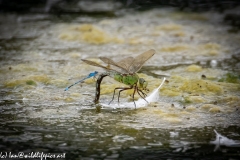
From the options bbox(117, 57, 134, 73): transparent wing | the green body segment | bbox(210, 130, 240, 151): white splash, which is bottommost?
bbox(210, 130, 240, 151): white splash

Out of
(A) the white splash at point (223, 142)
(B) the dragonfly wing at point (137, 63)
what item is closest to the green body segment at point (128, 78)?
(B) the dragonfly wing at point (137, 63)

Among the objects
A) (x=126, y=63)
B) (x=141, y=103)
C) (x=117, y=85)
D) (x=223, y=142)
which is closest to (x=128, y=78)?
(x=126, y=63)

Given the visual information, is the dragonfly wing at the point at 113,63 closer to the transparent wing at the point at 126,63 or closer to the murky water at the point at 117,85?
the transparent wing at the point at 126,63

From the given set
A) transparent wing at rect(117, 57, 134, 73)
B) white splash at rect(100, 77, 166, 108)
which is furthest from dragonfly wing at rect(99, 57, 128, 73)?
white splash at rect(100, 77, 166, 108)

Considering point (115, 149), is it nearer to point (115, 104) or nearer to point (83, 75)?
point (115, 104)

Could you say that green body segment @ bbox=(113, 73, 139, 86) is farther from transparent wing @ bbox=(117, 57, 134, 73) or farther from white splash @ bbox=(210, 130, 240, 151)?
white splash @ bbox=(210, 130, 240, 151)

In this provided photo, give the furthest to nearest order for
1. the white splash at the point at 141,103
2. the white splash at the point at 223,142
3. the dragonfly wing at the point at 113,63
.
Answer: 1. the white splash at the point at 141,103
2. the dragonfly wing at the point at 113,63
3. the white splash at the point at 223,142

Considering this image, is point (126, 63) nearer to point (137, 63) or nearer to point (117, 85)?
point (137, 63)

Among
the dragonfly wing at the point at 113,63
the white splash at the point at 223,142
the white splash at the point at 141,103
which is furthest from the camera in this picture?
the white splash at the point at 141,103
